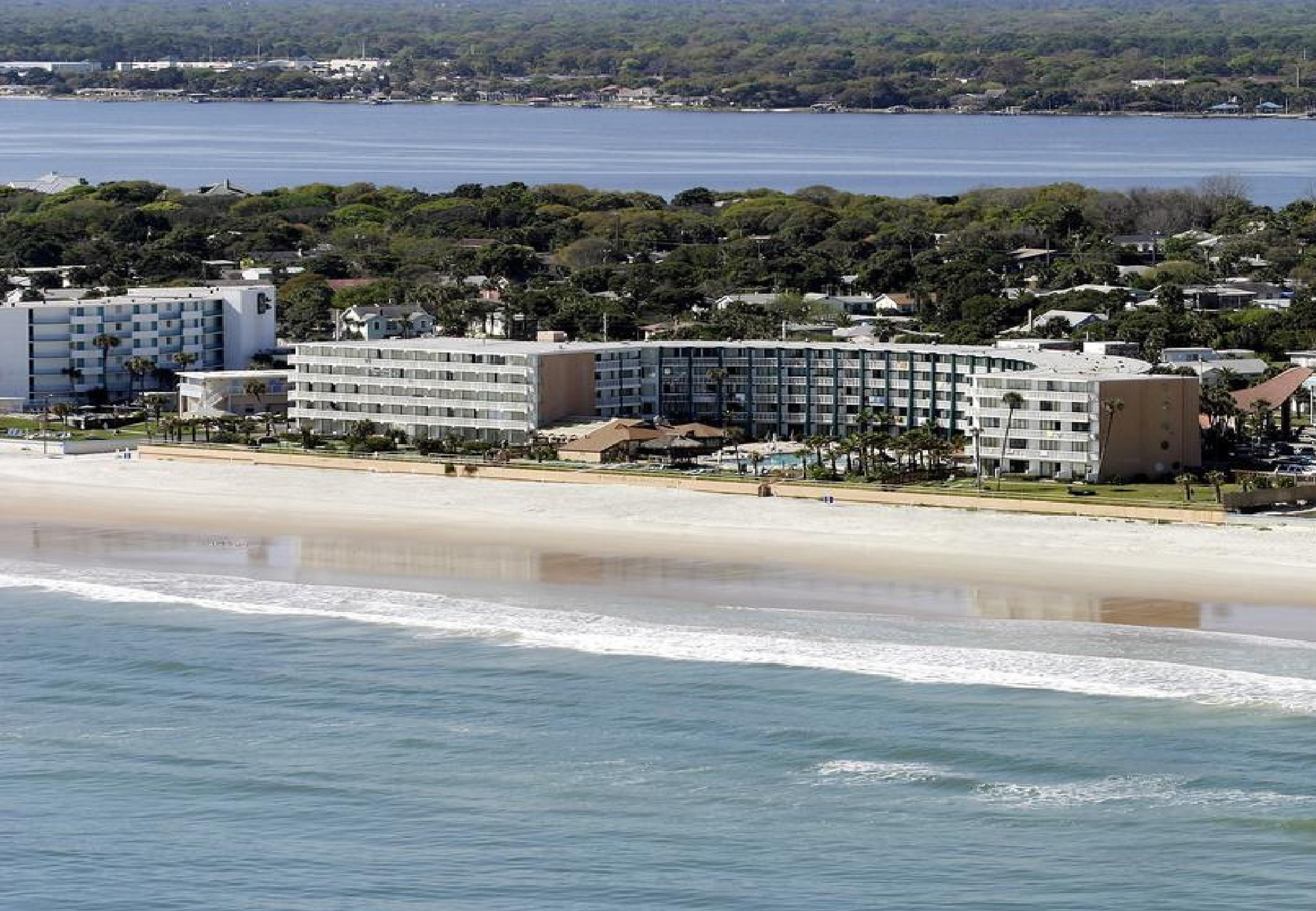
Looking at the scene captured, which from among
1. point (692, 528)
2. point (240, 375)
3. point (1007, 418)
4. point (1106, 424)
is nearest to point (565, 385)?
point (240, 375)

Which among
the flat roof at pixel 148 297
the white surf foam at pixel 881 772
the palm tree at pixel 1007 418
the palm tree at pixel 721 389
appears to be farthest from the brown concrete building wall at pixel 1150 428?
the flat roof at pixel 148 297

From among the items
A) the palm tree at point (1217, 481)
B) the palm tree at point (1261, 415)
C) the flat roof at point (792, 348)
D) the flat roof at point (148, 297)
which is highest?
the flat roof at point (148, 297)

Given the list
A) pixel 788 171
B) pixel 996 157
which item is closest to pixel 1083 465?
pixel 788 171

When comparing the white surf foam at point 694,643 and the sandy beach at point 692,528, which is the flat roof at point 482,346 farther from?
the white surf foam at point 694,643

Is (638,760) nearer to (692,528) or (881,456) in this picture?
(692,528)

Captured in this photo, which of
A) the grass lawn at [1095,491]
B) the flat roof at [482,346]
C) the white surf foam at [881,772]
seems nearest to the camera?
the white surf foam at [881,772]

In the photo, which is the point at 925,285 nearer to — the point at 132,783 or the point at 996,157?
the point at 132,783

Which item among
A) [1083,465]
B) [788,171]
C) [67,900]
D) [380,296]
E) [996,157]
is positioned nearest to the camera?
[67,900]
